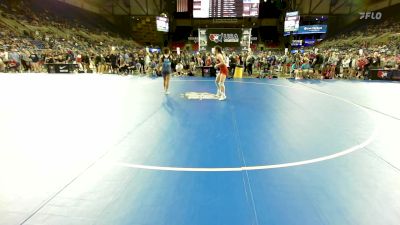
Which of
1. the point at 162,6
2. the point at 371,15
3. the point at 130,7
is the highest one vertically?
the point at 162,6

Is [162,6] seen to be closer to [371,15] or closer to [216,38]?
[216,38]

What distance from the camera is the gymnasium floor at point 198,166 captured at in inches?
122

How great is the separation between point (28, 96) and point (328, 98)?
463 inches

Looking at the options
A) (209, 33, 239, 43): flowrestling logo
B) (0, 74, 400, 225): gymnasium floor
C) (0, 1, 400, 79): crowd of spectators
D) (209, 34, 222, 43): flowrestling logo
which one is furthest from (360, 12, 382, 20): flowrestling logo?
(0, 74, 400, 225): gymnasium floor

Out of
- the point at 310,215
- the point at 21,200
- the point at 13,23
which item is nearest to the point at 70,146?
the point at 21,200

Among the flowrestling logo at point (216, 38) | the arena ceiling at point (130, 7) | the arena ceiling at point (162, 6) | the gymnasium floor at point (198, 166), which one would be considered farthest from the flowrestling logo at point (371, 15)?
the gymnasium floor at point (198, 166)

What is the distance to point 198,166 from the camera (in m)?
4.27

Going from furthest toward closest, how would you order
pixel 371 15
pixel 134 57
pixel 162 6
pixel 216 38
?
pixel 162 6
pixel 371 15
pixel 216 38
pixel 134 57

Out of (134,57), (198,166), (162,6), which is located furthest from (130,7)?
Answer: (198,166)

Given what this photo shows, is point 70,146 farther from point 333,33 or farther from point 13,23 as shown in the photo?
point 333,33

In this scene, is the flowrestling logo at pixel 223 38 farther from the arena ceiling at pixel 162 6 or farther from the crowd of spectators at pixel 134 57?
the arena ceiling at pixel 162 6

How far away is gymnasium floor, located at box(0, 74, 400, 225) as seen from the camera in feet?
10.2

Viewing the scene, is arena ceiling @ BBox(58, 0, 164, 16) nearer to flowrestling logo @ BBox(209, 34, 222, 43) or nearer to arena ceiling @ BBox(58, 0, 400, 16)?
arena ceiling @ BBox(58, 0, 400, 16)

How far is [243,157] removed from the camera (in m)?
4.63
